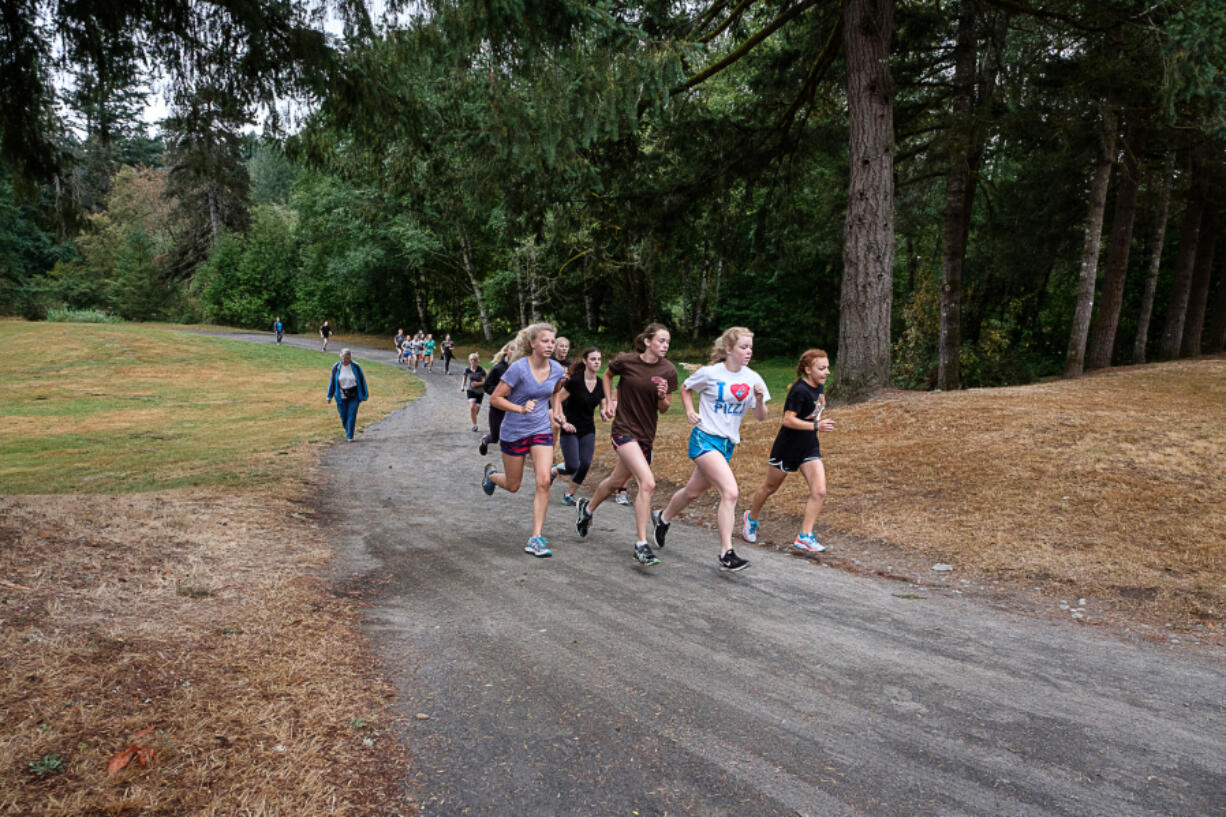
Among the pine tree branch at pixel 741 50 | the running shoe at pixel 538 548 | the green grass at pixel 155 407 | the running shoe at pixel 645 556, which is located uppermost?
the pine tree branch at pixel 741 50

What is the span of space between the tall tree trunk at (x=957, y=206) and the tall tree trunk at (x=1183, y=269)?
1009 centimetres

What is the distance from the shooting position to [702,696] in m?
3.92

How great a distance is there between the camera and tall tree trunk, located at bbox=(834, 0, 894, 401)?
1230cm

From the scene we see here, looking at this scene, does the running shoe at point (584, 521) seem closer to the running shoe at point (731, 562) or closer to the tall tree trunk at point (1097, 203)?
the running shoe at point (731, 562)

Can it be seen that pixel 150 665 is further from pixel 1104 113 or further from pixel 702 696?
pixel 1104 113

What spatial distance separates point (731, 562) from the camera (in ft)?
20.5

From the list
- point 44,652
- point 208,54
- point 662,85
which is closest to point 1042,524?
point 662,85

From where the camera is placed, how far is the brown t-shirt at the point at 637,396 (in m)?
7.01

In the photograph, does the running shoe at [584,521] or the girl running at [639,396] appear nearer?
the girl running at [639,396]

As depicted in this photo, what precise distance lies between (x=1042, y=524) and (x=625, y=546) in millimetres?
4230

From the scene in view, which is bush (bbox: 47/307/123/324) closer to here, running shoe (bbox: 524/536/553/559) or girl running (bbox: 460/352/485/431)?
girl running (bbox: 460/352/485/431)

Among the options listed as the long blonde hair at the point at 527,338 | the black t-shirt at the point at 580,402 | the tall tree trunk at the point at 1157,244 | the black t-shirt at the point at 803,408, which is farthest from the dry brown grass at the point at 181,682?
the tall tree trunk at the point at 1157,244

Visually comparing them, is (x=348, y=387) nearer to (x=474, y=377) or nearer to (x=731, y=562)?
(x=474, y=377)

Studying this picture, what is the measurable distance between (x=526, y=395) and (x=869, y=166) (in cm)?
866
